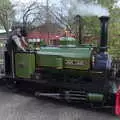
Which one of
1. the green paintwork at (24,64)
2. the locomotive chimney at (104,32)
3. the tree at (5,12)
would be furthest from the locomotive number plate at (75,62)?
the tree at (5,12)

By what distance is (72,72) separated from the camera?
22.3 ft

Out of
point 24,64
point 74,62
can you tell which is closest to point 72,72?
point 74,62

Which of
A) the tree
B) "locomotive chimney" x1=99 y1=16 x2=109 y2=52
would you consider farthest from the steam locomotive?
the tree

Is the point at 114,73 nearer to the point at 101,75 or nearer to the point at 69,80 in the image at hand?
the point at 101,75

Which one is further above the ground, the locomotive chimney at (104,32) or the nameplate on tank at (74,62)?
the locomotive chimney at (104,32)

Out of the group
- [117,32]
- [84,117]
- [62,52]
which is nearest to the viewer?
[84,117]

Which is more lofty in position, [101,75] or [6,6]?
[6,6]

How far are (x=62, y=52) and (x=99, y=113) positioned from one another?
1651mm

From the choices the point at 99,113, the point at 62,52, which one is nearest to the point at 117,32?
the point at 62,52

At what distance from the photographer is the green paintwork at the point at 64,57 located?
6.55 metres

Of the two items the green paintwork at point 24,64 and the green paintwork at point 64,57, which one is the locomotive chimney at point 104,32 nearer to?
the green paintwork at point 64,57

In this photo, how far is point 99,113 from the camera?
626 cm

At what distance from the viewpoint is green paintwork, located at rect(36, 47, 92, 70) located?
6.55 meters

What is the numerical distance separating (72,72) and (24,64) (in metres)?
1.30
